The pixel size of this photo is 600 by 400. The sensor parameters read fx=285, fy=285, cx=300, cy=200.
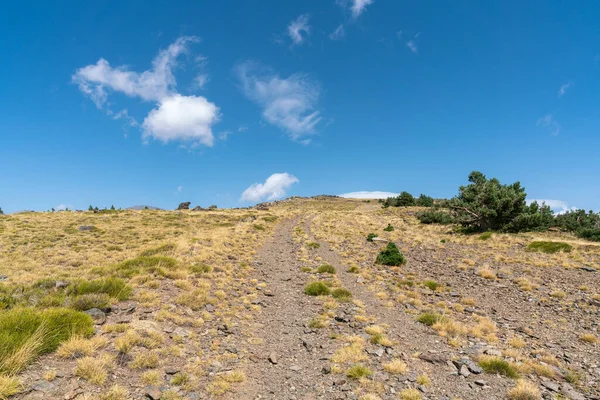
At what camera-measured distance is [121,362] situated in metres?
6.73

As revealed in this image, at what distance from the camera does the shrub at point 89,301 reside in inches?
358

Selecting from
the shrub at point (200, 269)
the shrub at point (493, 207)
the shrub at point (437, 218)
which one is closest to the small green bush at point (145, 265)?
the shrub at point (200, 269)

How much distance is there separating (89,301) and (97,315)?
99cm

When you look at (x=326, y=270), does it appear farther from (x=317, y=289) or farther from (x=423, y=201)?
(x=423, y=201)

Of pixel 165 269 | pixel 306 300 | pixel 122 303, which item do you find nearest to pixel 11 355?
pixel 122 303

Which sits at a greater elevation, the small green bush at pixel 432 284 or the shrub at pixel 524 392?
the small green bush at pixel 432 284

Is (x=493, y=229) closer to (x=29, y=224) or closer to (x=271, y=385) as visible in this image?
(x=271, y=385)

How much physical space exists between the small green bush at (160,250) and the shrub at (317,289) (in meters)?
9.98

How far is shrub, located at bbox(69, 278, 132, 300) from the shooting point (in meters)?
10.5

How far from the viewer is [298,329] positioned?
10250mm

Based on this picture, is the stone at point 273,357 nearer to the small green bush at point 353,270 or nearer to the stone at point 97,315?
the stone at point 97,315

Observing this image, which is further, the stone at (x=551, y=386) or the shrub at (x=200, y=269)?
the shrub at (x=200, y=269)

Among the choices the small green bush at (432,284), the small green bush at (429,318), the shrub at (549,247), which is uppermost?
the shrub at (549,247)

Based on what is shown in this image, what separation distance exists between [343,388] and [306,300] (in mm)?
6638
